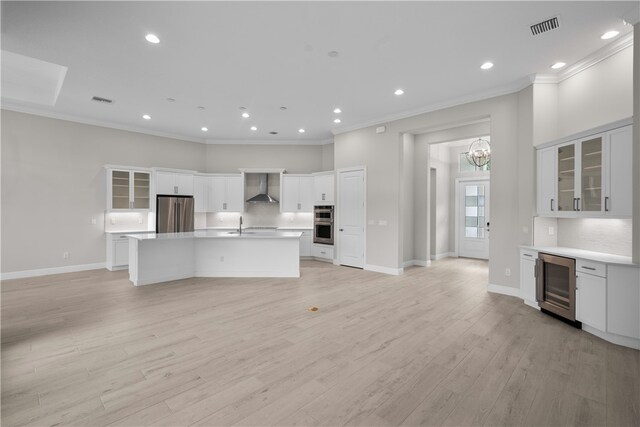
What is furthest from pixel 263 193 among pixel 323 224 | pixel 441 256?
pixel 441 256

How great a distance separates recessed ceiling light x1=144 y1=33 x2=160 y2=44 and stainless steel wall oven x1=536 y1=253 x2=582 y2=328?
5.73 metres

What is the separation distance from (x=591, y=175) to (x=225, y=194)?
7.74 meters

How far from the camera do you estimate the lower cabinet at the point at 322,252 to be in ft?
25.3

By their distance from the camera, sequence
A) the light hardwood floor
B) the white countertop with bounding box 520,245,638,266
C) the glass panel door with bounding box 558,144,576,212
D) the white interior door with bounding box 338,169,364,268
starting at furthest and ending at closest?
the white interior door with bounding box 338,169,364,268, the glass panel door with bounding box 558,144,576,212, the white countertop with bounding box 520,245,638,266, the light hardwood floor

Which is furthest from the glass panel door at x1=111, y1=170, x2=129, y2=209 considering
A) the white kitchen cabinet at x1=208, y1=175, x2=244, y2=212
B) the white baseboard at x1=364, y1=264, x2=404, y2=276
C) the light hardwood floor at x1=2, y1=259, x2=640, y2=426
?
Result: the white baseboard at x1=364, y1=264, x2=404, y2=276

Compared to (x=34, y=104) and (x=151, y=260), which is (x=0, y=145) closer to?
(x=34, y=104)

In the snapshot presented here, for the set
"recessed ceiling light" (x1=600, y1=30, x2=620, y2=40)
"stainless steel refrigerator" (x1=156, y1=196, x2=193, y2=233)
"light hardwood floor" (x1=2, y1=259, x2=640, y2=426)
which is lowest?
"light hardwood floor" (x1=2, y1=259, x2=640, y2=426)

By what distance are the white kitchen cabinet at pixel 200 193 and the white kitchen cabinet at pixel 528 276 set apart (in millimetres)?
7459

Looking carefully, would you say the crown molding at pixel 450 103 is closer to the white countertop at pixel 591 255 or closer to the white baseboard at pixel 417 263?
the white countertop at pixel 591 255

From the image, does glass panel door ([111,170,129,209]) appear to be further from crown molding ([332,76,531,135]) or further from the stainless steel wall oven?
the stainless steel wall oven

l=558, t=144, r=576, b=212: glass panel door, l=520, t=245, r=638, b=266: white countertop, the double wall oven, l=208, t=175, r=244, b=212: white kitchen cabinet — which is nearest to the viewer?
l=520, t=245, r=638, b=266: white countertop

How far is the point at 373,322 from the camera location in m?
3.60

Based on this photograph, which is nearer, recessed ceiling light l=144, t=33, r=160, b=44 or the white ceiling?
the white ceiling

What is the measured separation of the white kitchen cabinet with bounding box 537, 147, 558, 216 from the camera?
4059 millimetres
